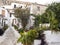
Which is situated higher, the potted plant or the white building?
the white building

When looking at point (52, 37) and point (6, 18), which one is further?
point (6, 18)

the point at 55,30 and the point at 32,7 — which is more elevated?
the point at 32,7

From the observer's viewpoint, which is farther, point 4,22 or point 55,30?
point 4,22

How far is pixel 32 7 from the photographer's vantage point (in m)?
7.26

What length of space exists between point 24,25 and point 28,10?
43 cm

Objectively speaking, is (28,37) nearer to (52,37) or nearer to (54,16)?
(52,37)

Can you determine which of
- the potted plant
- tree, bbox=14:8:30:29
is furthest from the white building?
the potted plant

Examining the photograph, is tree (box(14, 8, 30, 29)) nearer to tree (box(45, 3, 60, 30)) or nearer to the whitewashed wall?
tree (box(45, 3, 60, 30))

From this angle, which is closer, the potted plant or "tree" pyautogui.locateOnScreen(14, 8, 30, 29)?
the potted plant

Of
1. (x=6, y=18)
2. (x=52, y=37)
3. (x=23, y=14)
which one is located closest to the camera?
(x=52, y=37)

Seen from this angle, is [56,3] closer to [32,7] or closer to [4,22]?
[32,7]

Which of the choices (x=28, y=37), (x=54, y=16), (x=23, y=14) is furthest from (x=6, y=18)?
(x=54, y=16)

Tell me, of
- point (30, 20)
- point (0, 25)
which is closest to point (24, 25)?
point (30, 20)

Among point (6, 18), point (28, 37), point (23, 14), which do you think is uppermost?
point (23, 14)
